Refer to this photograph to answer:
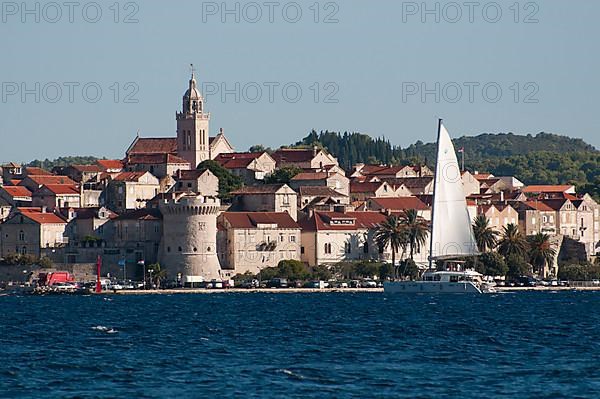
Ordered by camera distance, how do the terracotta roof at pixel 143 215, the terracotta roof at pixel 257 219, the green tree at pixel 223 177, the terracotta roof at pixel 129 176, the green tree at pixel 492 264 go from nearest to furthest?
the terracotta roof at pixel 143 215 → the terracotta roof at pixel 257 219 → the green tree at pixel 492 264 → the green tree at pixel 223 177 → the terracotta roof at pixel 129 176

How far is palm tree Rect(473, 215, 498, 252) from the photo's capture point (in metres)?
143

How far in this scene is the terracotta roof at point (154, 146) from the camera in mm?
167250

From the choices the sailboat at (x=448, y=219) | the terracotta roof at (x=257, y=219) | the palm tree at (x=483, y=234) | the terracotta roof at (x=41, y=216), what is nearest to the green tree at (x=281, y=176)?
the terracotta roof at (x=257, y=219)

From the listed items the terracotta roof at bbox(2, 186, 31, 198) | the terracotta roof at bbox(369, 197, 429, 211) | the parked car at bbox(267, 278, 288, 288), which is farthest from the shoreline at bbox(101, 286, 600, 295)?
the terracotta roof at bbox(2, 186, 31, 198)

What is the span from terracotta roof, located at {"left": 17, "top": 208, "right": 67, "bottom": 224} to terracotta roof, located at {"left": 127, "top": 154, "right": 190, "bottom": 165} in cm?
2180

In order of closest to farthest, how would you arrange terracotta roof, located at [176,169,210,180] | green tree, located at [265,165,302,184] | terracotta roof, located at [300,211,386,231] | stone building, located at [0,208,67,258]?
stone building, located at [0,208,67,258] < terracotta roof, located at [300,211,386,231] < terracotta roof, located at [176,169,210,180] < green tree, located at [265,165,302,184]

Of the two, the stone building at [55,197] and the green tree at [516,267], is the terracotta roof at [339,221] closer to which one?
the green tree at [516,267]

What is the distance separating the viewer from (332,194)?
152625mm

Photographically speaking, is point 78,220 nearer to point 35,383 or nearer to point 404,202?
point 404,202

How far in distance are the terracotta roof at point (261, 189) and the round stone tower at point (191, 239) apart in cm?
1324

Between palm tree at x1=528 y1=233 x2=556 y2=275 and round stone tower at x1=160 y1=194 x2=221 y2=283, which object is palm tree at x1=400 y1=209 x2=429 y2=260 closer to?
palm tree at x1=528 y1=233 x2=556 y2=275

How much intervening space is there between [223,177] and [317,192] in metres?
8.09

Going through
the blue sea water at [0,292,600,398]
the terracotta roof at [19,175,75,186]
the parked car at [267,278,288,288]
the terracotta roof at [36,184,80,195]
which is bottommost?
the blue sea water at [0,292,600,398]

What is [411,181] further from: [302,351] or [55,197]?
[302,351]
